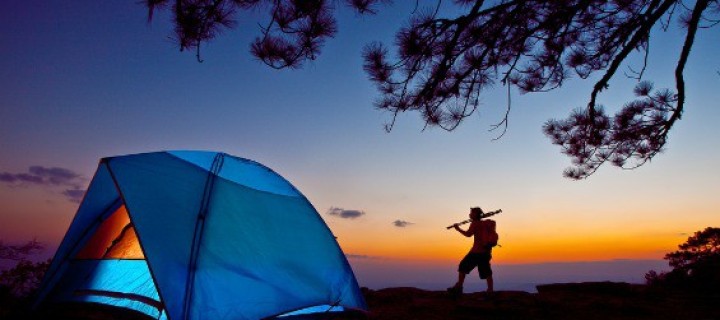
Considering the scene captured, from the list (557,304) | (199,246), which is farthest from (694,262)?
(199,246)

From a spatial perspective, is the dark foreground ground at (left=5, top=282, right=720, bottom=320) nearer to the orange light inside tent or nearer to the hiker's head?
the orange light inside tent

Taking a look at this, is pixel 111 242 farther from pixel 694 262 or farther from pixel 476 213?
pixel 694 262

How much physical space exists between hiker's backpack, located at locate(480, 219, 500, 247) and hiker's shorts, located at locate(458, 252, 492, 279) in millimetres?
225

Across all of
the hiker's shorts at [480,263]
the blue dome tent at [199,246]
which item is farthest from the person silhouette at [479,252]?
the blue dome tent at [199,246]

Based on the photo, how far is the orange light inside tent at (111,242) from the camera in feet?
15.7

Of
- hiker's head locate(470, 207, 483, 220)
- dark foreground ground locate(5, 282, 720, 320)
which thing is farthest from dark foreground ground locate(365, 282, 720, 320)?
hiker's head locate(470, 207, 483, 220)

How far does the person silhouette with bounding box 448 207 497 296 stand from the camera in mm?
7254

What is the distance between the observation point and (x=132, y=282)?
476 centimetres

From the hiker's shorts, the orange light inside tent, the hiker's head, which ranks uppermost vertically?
the hiker's head

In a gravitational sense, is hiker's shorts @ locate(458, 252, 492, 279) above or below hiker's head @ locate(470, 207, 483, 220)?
below

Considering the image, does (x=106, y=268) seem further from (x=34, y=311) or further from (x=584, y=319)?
(x=584, y=319)

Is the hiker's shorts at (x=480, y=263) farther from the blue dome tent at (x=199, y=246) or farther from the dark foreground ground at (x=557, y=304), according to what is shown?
the blue dome tent at (x=199, y=246)

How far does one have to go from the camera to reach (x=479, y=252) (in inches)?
287

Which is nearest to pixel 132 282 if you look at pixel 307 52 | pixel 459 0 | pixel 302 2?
pixel 307 52
